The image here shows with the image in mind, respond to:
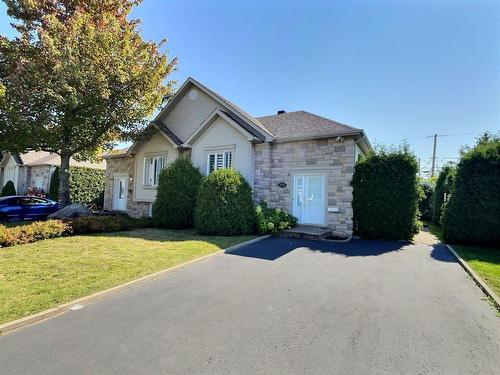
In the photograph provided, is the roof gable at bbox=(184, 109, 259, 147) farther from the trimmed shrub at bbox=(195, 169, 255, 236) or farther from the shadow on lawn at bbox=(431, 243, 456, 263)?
the shadow on lawn at bbox=(431, 243, 456, 263)

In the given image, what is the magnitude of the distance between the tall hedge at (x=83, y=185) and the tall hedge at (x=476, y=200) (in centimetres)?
2536

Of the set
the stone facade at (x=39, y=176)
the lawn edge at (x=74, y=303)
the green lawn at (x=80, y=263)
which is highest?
the stone facade at (x=39, y=176)

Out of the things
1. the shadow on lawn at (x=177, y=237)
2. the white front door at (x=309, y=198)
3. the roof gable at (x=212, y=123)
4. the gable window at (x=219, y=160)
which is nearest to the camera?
the shadow on lawn at (x=177, y=237)

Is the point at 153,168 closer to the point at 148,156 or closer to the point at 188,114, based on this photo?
the point at 148,156

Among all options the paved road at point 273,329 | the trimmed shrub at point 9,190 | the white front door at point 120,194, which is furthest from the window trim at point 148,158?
the trimmed shrub at point 9,190

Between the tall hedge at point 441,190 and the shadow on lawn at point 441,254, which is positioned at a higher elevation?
the tall hedge at point 441,190

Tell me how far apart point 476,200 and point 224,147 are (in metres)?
10.8

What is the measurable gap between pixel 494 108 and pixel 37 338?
69.3 feet

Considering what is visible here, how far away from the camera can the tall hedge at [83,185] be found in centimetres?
2438

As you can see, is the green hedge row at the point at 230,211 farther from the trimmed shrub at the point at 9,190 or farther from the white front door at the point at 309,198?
the trimmed shrub at the point at 9,190

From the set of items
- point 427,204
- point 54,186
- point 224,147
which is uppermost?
point 224,147

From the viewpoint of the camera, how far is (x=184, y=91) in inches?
669

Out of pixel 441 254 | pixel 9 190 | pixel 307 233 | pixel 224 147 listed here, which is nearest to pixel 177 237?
pixel 307 233

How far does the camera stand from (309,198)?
12.9 metres
